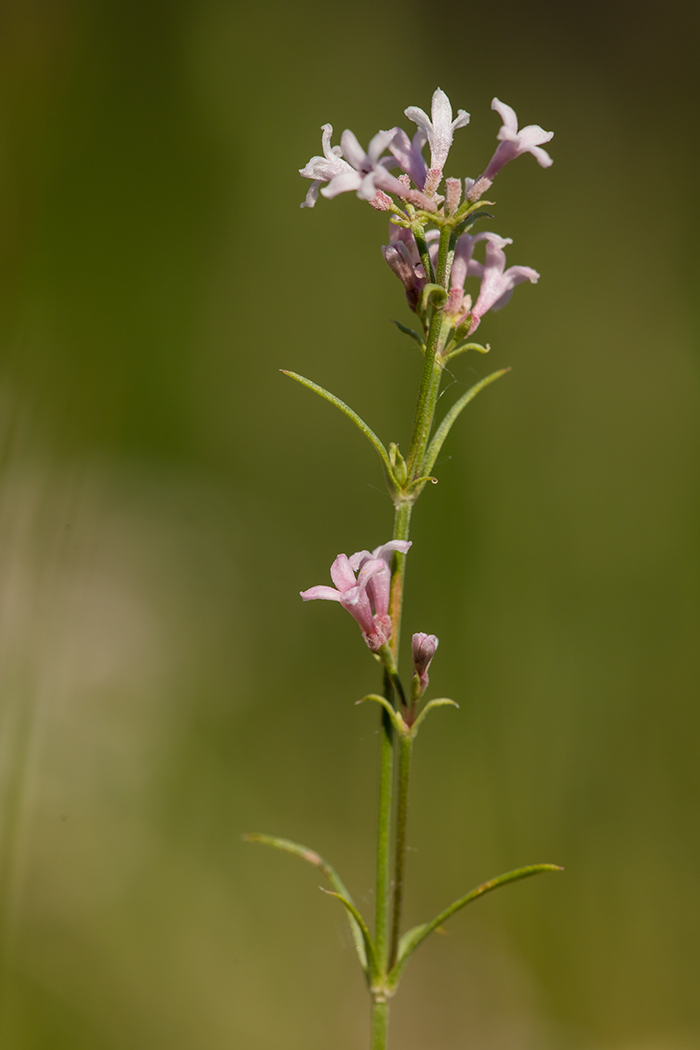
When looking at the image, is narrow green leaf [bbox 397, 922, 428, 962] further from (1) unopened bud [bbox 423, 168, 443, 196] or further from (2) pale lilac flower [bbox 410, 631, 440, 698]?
(1) unopened bud [bbox 423, 168, 443, 196]

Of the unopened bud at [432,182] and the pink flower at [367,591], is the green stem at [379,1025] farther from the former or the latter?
the unopened bud at [432,182]

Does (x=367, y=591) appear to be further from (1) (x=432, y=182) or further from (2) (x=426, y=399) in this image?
(1) (x=432, y=182)

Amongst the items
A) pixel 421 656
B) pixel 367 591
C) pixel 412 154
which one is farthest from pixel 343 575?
pixel 412 154

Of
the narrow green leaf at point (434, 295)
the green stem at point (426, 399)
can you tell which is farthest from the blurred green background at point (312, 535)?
the narrow green leaf at point (434, 295)

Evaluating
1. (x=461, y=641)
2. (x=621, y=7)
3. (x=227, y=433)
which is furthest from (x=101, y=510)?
(x=621, y=7)

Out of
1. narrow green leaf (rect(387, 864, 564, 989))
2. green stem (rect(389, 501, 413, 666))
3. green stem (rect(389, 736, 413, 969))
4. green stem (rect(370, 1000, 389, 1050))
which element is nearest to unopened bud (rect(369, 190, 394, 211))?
green stem (rect(389, 501, 413, 666))

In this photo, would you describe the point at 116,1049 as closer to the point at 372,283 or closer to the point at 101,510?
the point at 101,510
